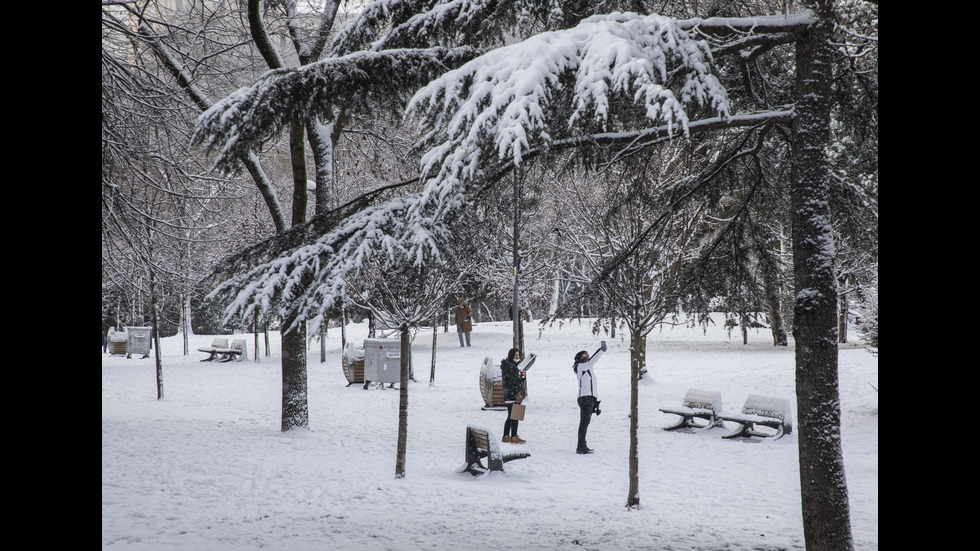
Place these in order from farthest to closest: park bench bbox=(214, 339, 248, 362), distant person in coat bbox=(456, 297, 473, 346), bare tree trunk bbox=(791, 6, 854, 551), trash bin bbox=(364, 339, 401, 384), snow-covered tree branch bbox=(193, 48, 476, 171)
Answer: distant person in coat bbox=(456, 297, 473, 346)
park bench bbox=(214, 339, 248, 362)
trash bin bbox=(364, 339, 401, 384)
snow-covered tree branch bbox=(193, 48, 476, 171)
bare tree trunk bbox=(791, 6, 854, 551)

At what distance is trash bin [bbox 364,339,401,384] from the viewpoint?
17.3 metres

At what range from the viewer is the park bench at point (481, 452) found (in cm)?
843

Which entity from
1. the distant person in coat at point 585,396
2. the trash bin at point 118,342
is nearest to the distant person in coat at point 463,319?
the trash bin at point 118,342

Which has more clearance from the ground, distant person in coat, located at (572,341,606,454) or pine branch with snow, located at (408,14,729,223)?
pine branch with snow, located at (408,14,729,223)

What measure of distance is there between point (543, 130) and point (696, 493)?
18.9 feet

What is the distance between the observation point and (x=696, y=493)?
7887mm

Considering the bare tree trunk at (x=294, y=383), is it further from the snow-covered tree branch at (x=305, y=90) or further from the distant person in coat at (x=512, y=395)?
the snow-covered tree branch at (x=305, y=90)

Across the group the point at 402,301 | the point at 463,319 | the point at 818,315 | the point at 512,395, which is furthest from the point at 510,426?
the point at 463,319

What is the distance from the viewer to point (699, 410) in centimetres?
1225

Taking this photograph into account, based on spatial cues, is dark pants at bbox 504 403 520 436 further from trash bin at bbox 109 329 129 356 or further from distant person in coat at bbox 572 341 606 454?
trash bin at bbox 109 329 129 356

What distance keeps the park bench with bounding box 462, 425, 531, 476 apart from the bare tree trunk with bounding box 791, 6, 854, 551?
418 centimetres

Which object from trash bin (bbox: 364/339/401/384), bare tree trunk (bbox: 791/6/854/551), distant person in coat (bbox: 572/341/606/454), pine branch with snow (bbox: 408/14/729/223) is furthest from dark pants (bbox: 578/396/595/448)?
trash bin (bbox: 364/339/401/384)

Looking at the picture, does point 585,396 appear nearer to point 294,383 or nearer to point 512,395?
point 512,395
